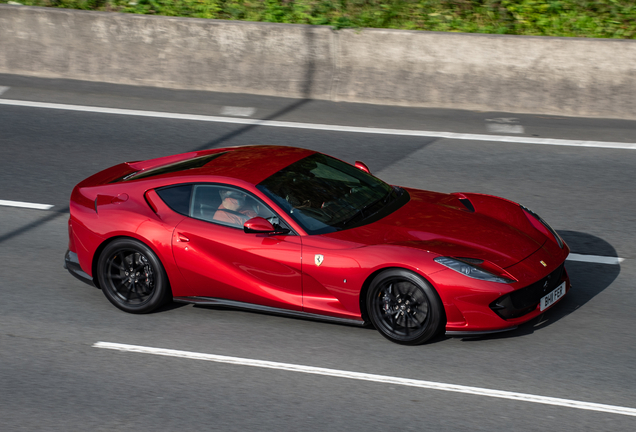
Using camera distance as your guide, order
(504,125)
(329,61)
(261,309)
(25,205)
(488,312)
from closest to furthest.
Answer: (488,312) < (261,309) < (25,205) < (504,125) < (329,61)

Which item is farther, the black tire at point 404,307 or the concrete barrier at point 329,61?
the concrete barrier at point 329,61

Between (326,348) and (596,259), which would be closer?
(326,348)

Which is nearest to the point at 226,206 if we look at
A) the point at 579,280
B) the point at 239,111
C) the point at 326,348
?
the point at 326,348

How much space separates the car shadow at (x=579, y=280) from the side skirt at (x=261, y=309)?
0.97 metres

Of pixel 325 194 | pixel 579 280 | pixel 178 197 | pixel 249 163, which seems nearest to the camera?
pixel 325 194

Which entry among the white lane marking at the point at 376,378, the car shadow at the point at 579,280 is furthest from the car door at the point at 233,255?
the car shadow at the point at 579,280

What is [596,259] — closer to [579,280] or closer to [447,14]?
[579,280]

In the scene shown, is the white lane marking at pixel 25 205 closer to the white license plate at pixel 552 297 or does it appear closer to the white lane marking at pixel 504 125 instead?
the white license plate at pixel 552 297

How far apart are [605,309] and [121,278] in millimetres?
4185

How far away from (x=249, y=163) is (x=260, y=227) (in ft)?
2.94

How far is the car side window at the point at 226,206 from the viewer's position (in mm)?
6695

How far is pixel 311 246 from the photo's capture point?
252 inches

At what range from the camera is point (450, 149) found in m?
11.1

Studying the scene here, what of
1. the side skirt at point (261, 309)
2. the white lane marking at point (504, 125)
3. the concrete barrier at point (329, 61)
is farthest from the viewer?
the concrete barrier at point (329, 61)
